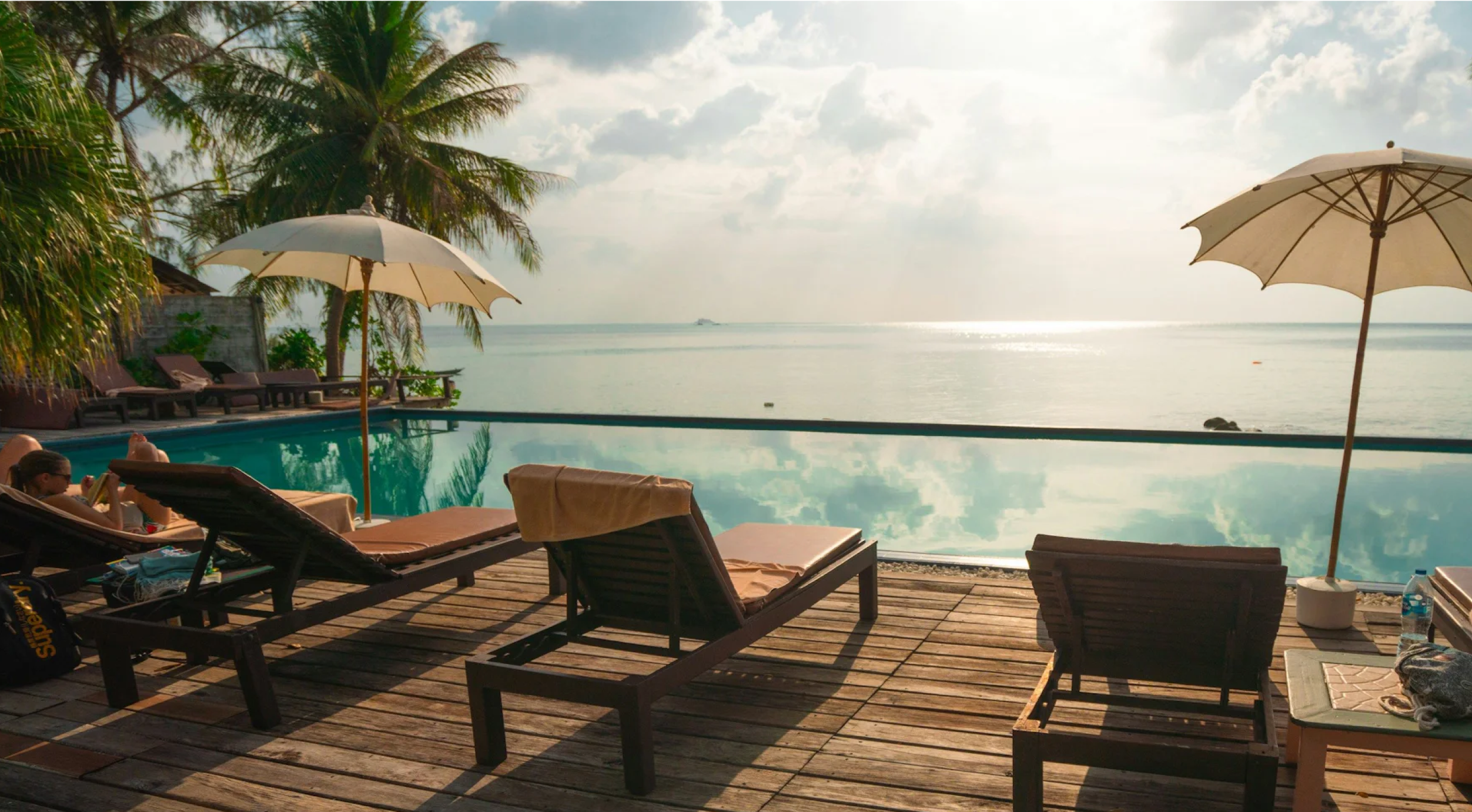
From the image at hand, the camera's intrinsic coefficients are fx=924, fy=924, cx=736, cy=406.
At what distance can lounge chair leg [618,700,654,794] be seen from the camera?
96.7 inches

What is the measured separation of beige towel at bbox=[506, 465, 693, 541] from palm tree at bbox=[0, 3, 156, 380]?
3904 millimetres

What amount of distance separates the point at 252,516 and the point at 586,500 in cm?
118

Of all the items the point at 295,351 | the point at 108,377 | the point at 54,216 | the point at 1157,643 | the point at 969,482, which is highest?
the point at 54,216

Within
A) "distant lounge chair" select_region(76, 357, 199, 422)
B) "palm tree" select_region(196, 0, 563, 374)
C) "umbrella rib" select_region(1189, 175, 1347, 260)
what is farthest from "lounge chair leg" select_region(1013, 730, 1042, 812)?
"palm tree" select_region(196, 0, 563, 374)

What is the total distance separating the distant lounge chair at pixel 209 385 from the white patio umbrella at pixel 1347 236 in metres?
13.9

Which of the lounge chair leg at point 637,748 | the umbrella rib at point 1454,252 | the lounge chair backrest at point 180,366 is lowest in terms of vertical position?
the lounge chair leg at point 637,748

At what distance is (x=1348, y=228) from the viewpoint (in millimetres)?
3945

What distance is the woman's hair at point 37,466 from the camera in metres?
3.89

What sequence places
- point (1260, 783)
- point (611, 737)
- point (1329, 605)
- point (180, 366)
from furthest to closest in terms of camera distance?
point (180, 366) → point (1329, 605) → point (611, 737) → point (1260, 783)

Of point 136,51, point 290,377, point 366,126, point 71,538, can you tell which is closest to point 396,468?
point 290,377

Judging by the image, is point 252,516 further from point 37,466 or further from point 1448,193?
point 1448,193

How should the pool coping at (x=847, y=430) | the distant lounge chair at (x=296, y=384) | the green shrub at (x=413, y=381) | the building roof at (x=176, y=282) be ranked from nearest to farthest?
the pool coping at (x=847, y=430)
the distant lounge chair at (x=296, y=384)
the building roof at (x=176, y=282)
the green shrub at (x=413, y=381)

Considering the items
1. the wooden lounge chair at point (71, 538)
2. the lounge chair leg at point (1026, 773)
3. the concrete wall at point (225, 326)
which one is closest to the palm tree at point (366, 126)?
the concrete wall at point (225, 326)

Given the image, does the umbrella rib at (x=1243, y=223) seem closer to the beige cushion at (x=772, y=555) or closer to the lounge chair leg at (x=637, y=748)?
the beige cushion at (x=772, y=555)
